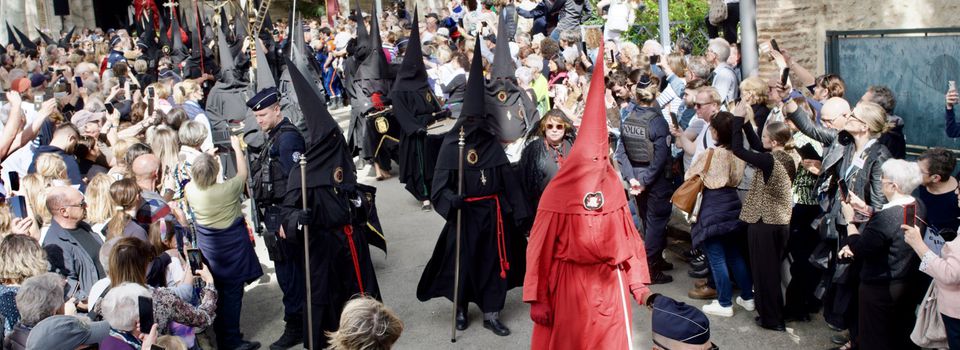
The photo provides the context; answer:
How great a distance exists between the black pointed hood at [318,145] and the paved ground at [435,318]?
1490 millimetres

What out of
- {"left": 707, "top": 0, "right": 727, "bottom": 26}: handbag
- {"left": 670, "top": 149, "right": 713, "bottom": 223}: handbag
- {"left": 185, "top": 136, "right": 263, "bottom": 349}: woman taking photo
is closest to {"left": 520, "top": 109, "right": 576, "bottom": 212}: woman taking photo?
{"left": 670, "top": 149, "right": 713, "bottom": 223}: handbag

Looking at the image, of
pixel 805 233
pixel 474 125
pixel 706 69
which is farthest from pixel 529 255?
pixel 706 69

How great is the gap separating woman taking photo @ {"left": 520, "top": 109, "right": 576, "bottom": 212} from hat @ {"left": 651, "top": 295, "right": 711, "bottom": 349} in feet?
11.4

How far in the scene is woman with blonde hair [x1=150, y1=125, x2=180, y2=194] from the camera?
8.04 meters

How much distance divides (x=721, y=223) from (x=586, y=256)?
2032 millimetres

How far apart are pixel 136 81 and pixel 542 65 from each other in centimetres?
712

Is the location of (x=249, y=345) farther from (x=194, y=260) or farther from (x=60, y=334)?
(x=60, y=334)

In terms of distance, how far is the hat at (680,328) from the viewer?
4.24m

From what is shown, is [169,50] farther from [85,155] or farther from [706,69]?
[706,69]

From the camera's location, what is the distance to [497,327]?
299 inches

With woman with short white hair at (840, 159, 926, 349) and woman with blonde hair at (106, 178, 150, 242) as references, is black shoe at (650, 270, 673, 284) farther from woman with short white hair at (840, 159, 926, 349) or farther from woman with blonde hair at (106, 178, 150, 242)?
woman with blonde hair at (106, 178, 150, 242)

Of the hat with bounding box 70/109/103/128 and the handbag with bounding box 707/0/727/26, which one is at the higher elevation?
the handbag with bounding box 707/0/727/26

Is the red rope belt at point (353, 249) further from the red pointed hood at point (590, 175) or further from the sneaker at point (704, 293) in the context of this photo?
the sneaker at point (704, 293)

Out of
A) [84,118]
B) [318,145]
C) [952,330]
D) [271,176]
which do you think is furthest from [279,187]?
[952,330]
